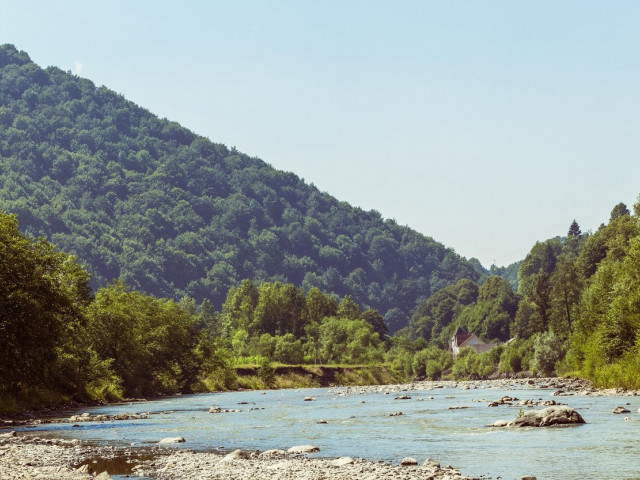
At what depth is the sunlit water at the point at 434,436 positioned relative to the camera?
85.8ft

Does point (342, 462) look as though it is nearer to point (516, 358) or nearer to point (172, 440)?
point (172, 440)

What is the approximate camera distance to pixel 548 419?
38.4 m

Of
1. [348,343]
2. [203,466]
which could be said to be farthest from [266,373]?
[203,466]

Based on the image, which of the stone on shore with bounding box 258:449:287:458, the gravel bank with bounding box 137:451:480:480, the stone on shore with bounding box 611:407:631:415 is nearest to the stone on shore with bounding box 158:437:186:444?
the gravel bank with bounding box 137:451:480:480

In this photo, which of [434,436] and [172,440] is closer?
[434,436]

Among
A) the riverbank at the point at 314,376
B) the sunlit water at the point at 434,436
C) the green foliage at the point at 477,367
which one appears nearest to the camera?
the sunlit water at the point at 434,436

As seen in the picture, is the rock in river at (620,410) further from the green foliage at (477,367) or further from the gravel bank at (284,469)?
the green foliage at (477,367)

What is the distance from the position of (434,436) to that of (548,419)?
19.4 ft

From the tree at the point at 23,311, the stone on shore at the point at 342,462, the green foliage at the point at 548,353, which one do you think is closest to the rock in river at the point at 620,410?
the stone on shore at the point at 342,462

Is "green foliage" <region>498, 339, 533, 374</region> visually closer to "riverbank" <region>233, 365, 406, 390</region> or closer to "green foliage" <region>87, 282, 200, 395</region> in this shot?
"riverbank" <region>233, 365, 406, 390</region>

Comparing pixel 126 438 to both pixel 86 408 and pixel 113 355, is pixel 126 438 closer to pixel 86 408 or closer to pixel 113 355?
pixel 86 408

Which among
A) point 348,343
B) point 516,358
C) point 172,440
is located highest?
point 348,343

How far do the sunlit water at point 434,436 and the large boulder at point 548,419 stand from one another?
80 centimetres

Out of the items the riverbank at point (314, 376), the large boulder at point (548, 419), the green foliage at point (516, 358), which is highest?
the green foliage at point (516, 358)
